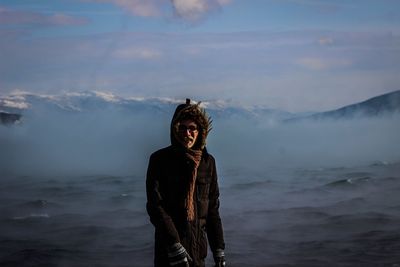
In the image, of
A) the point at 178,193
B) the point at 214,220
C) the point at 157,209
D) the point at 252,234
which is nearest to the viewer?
the point at 157,209

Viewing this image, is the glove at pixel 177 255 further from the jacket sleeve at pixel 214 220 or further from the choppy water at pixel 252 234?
the choppy water at pixel 252 234

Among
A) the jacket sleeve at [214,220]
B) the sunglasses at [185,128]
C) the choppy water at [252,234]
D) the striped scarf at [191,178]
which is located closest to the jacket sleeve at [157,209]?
the striped scarf at [191,178]

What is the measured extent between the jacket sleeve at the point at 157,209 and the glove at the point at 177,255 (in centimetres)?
4

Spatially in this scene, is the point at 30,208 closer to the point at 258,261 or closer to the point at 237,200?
the point at 237,200

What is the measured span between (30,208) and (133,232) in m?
15.3

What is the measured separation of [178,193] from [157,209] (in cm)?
19

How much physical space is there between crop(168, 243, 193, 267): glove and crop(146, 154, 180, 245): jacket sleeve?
0.12ft

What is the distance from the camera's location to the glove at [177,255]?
4.46m

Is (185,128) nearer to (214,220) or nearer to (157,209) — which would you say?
(157,209)

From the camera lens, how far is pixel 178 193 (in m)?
4.55

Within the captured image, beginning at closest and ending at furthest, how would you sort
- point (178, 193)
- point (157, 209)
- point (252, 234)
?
point (157, 209) < point (178, 193) < point (252, 234)

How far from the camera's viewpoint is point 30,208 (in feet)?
117

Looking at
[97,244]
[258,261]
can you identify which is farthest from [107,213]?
[258,261]

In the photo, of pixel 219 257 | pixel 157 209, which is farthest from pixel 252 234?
pixel 157 209
